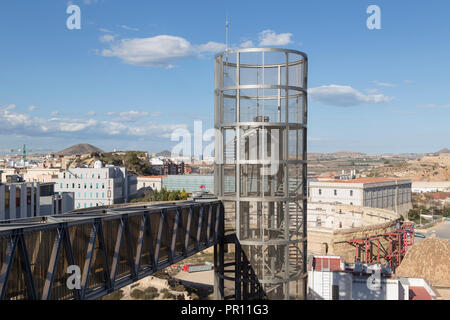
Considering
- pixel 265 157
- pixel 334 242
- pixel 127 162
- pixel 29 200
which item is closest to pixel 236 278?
pixel 265 157

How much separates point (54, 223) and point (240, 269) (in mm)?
8794

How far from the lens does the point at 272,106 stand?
671 inches

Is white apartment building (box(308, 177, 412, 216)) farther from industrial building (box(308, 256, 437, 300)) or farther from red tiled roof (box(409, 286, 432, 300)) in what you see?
industrial building (box(308, 256, 437, 300))

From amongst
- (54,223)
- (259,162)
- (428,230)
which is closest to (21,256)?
(54,223)

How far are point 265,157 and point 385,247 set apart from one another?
4191 centimetres

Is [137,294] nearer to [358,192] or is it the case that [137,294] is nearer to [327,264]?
[327,264]

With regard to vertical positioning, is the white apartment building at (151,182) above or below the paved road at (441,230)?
above

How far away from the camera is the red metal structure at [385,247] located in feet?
156

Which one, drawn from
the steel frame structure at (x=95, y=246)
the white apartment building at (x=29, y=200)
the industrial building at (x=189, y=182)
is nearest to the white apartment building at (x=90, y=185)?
the white apartment building at (x=29, y=200)

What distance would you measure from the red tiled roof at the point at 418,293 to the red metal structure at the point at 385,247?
→ 674 inches

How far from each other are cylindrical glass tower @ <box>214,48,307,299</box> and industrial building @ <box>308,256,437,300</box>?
1018 cm

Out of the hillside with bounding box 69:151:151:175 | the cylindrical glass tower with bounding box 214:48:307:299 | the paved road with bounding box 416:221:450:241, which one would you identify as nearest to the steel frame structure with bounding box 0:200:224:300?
the cylindrical glass tower with bounding box 214:48:307:299

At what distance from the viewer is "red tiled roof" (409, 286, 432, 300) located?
27377 mm

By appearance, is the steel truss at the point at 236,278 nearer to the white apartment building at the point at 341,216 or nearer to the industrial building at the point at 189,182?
the white apartment building at the point at 341,216
